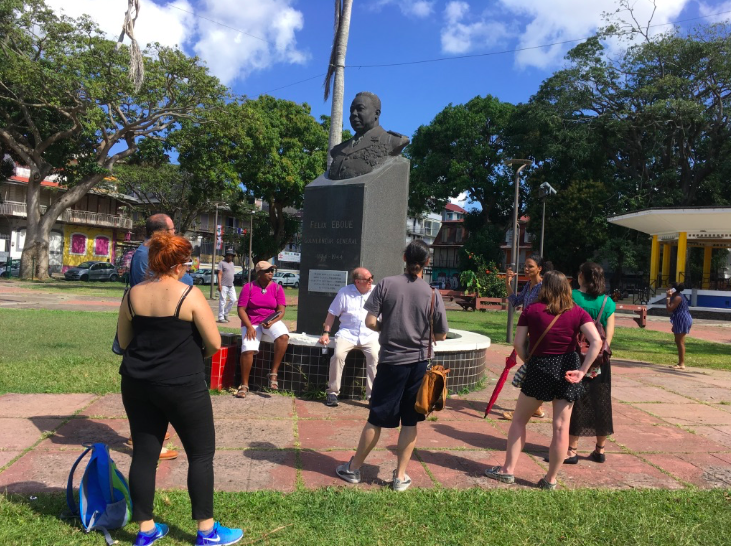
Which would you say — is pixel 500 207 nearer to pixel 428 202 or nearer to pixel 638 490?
pixel 428 202

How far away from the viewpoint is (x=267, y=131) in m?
33.8

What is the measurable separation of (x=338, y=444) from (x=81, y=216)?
154 feet

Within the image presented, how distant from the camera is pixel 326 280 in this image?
23.7 ft

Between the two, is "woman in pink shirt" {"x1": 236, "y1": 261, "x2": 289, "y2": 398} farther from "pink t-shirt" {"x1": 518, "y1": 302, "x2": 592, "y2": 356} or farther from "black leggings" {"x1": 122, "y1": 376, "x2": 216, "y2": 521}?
"black leggings" {"x1": 122, "y1": 376, "x2": 216, "y2": 521}

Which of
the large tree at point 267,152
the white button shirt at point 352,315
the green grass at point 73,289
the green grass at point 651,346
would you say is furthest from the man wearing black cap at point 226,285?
the large tree at point 267,152

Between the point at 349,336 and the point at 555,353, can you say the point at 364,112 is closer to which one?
the point at 349,336

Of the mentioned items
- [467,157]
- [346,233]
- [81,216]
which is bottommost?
[346,233]

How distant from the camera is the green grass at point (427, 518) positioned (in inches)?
127

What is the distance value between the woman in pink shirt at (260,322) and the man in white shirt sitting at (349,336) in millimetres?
539

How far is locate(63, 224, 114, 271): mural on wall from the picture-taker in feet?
153

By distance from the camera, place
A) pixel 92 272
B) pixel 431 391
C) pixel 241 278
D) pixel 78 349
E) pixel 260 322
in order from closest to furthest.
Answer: pixel 431 391, pixel 260 322, pixel 78 349, pixel 92 272, pixel 241 278

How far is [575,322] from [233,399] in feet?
11.8

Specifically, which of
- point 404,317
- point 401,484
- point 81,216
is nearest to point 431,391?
point 404,317

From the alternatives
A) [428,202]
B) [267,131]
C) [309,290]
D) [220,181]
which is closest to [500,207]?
[428,202]
